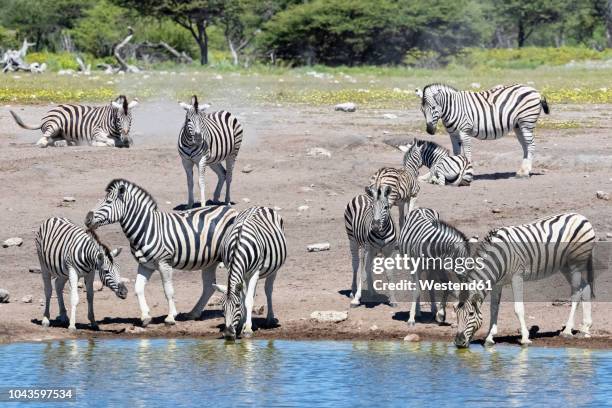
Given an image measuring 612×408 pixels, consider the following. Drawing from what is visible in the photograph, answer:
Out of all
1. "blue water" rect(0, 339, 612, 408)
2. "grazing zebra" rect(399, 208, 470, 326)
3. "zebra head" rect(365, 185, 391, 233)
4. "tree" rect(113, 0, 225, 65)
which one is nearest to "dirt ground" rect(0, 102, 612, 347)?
"grazing zebra" rect(399, 208, 470, 326)

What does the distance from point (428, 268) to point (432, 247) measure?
10.0 inches

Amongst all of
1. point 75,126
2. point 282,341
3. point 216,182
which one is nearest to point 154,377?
point 282,341

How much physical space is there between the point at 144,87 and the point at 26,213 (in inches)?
824

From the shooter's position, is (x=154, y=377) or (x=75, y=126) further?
(x=75, y=126)

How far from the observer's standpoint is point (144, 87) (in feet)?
124

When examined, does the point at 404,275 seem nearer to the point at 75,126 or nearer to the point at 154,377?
the point at 154,377

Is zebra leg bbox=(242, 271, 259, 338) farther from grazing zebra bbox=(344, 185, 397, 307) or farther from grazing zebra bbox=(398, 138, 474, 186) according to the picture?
grazing zebra bbox=(398, 138, 474, 186)

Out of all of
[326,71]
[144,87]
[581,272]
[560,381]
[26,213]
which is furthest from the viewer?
[326,71]

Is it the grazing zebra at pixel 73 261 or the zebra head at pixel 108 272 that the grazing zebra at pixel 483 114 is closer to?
the grazing zebra at pixel 73 261

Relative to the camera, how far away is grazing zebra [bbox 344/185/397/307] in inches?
513

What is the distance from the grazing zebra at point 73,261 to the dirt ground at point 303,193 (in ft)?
1.17

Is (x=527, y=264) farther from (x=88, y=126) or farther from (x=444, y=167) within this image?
(x=88, y=126)

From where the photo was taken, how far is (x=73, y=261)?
12500 millimetres

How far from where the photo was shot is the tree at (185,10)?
58.9 metres
